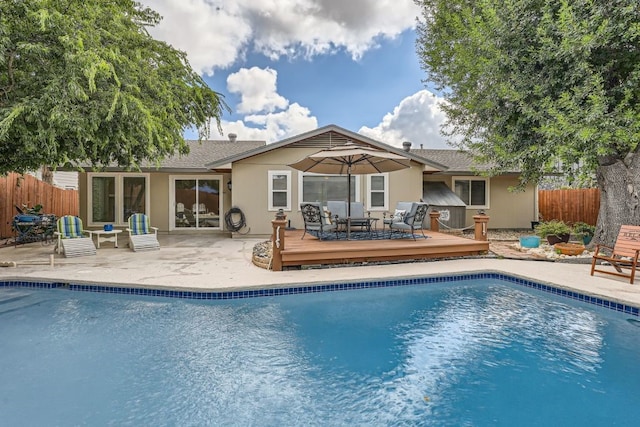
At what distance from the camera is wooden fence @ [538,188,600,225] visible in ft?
47.0

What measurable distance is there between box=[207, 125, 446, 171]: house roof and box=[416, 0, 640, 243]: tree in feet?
5.99

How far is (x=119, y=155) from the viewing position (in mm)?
8406

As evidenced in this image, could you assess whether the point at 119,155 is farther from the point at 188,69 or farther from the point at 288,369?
the point at 288,369

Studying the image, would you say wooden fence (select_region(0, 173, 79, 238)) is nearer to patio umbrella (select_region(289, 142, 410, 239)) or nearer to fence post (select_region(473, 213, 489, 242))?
patio umbrella (select_region(289, 142, 410, 239))

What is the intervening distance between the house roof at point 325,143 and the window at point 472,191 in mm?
3219

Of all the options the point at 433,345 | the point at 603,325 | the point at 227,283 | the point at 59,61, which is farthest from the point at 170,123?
the point at 603,325

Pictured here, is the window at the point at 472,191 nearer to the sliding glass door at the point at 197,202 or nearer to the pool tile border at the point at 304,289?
the pool tile border at the point at 304,289

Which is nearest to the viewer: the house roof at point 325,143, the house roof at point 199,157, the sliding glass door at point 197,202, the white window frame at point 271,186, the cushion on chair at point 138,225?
the cushion on chair at point 138,225

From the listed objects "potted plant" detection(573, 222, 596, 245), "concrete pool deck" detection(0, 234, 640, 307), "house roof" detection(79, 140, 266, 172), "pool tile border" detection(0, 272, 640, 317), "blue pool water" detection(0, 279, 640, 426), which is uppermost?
"house roof" detection(79, 140, 266, 172)

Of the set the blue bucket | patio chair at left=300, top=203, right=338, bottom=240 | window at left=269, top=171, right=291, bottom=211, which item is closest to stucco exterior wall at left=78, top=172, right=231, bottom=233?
window at left=269, top=171, right=291, bottom=211

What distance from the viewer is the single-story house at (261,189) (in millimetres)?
12094

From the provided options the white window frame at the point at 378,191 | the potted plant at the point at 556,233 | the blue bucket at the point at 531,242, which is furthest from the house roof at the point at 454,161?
the blue bucket at the point at 531,242

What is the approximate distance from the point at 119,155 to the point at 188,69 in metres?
3.02

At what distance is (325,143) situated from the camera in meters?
12.3
